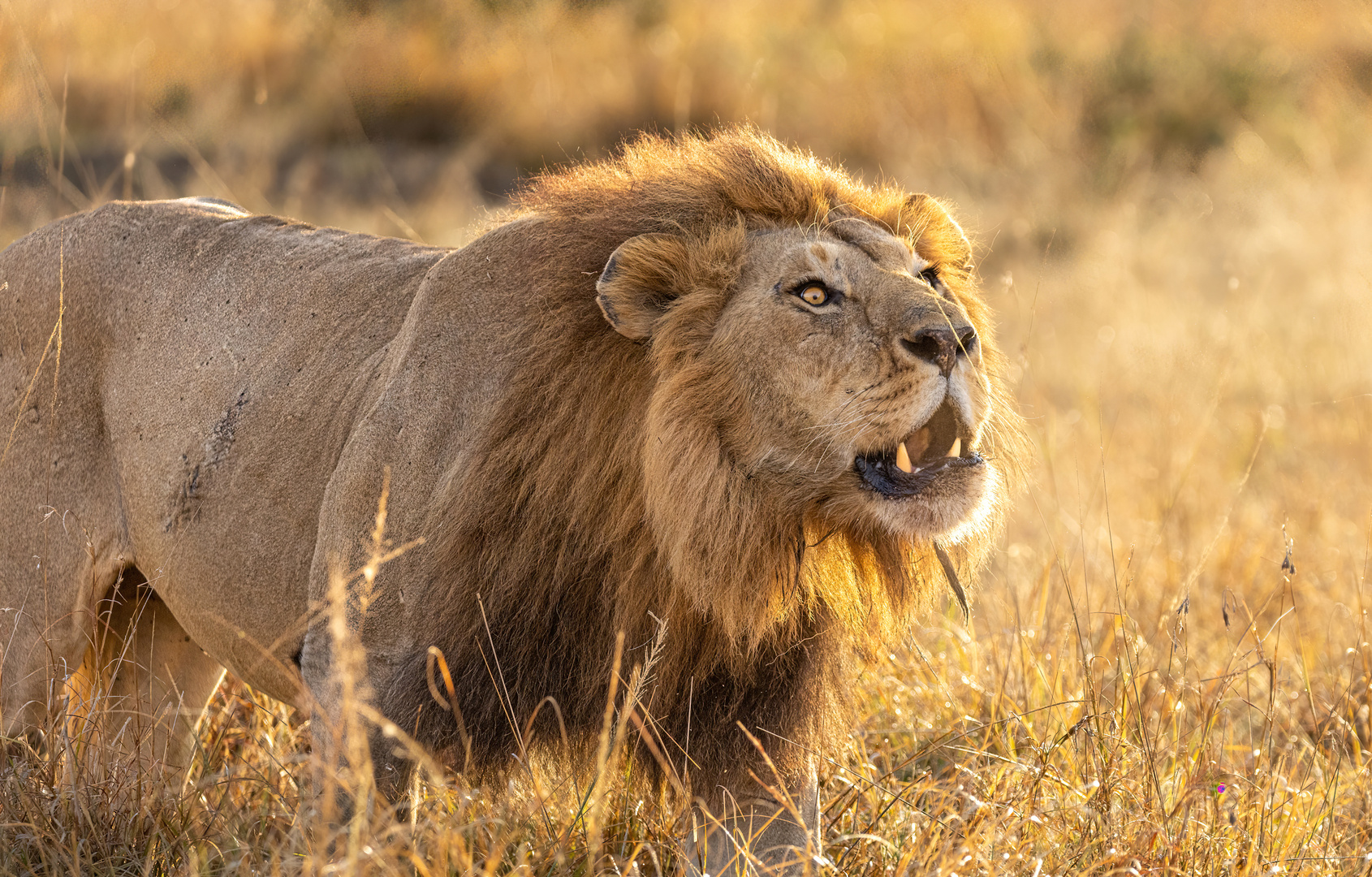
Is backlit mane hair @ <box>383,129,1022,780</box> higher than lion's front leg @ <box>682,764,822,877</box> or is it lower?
higher

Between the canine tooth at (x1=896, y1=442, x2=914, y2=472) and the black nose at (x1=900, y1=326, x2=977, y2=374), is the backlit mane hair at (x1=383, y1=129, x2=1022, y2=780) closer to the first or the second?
the canine tooth at (x1=896, y1=442, x2=914, y2=472)

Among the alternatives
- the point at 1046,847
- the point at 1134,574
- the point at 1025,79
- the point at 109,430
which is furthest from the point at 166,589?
the point at 1025,79

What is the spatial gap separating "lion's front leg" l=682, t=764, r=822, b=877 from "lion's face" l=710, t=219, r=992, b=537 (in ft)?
2.34

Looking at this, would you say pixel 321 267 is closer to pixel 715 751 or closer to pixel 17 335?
pixel 17 335

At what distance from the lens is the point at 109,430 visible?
349 centimetres

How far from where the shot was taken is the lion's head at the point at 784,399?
2.61m

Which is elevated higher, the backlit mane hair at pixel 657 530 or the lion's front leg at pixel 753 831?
the backlit mane hair at pixel 657 530

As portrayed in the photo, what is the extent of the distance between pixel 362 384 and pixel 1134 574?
3062 mm

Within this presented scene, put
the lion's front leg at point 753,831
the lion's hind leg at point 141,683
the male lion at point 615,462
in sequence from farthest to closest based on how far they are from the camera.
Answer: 1. the lion's hind leg at point 141,683
2. the lion's front leg at point 753,831
3. the male lion at point 615,462

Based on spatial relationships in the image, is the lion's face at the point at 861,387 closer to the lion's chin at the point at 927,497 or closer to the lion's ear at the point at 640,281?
the lion's chin at the point at 927,497

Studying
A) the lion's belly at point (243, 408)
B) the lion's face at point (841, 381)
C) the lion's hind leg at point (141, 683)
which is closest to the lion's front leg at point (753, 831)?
the lion's face at point (841, 381)

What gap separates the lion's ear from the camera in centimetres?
269

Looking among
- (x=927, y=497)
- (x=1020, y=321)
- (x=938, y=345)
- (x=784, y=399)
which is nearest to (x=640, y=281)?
(x=784, y=399)

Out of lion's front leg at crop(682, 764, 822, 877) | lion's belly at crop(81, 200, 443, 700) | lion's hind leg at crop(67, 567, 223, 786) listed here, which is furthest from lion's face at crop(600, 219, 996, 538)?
lion's hind leg at crop(67, 567, 223, 786)
